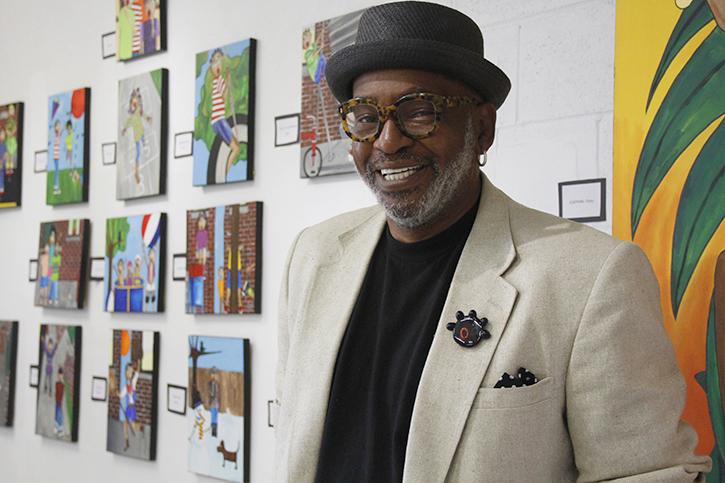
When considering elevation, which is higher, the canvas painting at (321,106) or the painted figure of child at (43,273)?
the canvas painting at (321,106)

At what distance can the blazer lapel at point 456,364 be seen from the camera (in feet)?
4.90

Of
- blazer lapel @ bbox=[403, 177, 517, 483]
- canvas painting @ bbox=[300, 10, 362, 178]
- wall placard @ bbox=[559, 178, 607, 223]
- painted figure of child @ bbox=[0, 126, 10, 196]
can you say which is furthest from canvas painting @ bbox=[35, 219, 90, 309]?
blazer lapel @ bbox=[403, 177, 517, 483]

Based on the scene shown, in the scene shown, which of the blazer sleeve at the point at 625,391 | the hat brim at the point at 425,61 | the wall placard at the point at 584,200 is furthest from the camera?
the wall placard at the point at 584,200

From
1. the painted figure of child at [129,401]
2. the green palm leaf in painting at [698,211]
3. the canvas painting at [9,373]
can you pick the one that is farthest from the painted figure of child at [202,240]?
the green palm leaf in painting at [698,211]

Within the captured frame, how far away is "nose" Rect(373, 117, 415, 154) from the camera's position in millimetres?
1626

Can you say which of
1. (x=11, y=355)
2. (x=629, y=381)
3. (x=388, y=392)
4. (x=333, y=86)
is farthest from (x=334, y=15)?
(x=11, y=355)

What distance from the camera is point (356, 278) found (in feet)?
5.93

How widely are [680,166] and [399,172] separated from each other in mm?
790

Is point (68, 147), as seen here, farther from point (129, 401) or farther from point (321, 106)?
point (321, 106)

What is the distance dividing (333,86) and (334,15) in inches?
45.9

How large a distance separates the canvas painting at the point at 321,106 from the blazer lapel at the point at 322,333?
901mm

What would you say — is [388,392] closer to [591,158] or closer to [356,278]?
[356,278]

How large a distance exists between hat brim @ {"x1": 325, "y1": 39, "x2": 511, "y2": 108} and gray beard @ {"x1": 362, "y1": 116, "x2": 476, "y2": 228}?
0.08 meters

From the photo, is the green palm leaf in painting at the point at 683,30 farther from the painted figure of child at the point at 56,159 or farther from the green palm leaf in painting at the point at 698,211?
the painted figure of child at the point at 56,159
